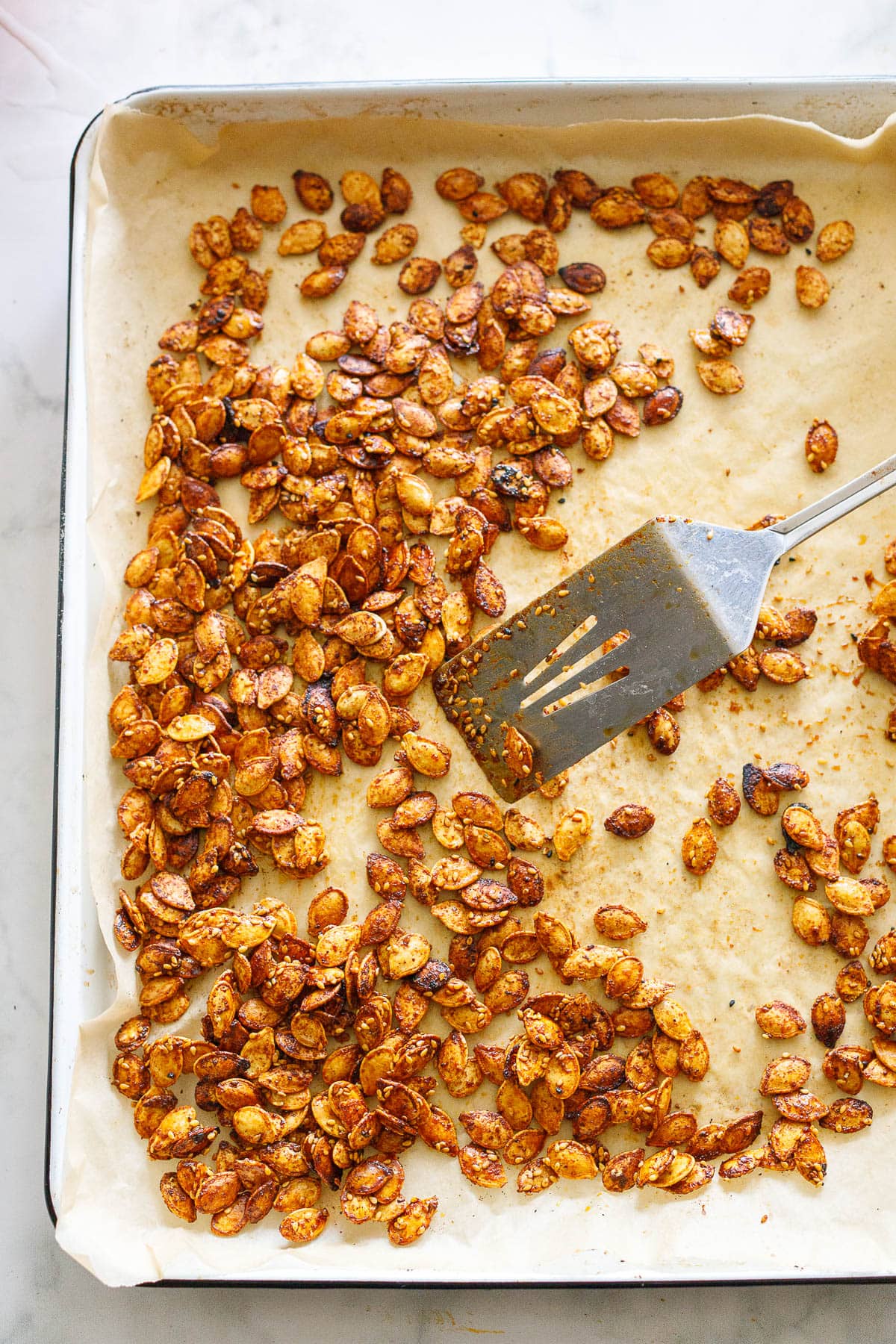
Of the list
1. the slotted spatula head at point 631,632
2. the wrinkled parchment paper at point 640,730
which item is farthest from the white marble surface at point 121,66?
the slotted spatula head at point 631,632

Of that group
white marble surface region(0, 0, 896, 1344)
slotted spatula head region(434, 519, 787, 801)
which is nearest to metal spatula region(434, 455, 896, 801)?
slotted spatula head region(434, 519, 787, 801)

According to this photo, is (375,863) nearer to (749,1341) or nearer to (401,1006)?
(401,1006)

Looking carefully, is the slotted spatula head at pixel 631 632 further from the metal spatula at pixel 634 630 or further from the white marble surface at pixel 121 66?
the white marble surface at pixel 121 66

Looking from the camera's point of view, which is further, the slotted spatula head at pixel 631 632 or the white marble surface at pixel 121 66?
the white marble surface at pixel 121 66

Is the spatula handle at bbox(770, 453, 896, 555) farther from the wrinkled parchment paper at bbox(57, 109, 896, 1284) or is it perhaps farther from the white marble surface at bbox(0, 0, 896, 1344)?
the white marble surface at bbox(0, 0, 896, 1344)

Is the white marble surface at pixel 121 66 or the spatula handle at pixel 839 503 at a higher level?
the white marble surface at pixel 121 66

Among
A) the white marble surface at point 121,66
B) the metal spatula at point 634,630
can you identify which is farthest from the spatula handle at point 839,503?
the white marble surface at point 121,66

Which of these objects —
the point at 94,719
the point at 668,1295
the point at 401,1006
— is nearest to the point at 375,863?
the point at 401,1006
